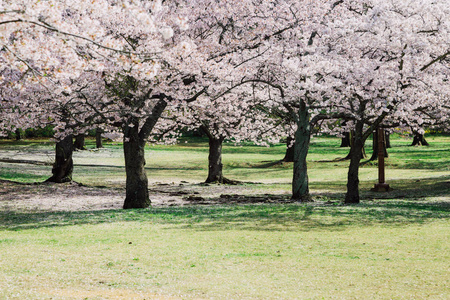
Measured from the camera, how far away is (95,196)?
87.7 feet

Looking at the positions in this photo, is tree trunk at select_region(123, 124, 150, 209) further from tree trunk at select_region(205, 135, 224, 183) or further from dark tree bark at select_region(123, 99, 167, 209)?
tree trunk at select_region(205, 135, 224, 183)

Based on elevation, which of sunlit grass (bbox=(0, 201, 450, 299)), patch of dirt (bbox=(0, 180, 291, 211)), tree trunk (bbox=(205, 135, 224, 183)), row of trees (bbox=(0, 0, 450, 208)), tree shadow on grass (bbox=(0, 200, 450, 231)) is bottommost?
patch of dirt (bbox=(0, 180, 291, 211))

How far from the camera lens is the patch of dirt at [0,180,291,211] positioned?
22922 millimetres

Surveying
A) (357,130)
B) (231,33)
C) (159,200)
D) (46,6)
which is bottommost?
(159,200)

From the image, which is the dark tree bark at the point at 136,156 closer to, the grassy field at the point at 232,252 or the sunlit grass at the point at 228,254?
the grassy field at the point at 232,252

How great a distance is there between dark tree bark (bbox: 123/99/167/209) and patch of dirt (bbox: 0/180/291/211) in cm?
222

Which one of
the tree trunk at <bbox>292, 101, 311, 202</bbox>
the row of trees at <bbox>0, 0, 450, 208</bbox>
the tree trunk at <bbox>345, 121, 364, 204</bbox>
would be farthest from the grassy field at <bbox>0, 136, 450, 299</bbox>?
the row of trees at <bbox>0, 0, 450, 208</bbox>

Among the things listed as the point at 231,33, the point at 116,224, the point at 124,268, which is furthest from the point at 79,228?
the point at 231,33

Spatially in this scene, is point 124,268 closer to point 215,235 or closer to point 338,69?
point 215,235

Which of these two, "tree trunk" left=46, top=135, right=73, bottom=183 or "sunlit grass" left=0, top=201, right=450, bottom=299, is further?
"tree trunk" left=46, top=135, right=73, bottom=183

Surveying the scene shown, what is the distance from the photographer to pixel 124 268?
32.9 feet

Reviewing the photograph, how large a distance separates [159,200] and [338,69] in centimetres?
1135

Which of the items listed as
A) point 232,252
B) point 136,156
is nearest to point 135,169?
point 136,156

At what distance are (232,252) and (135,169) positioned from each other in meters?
9.57
